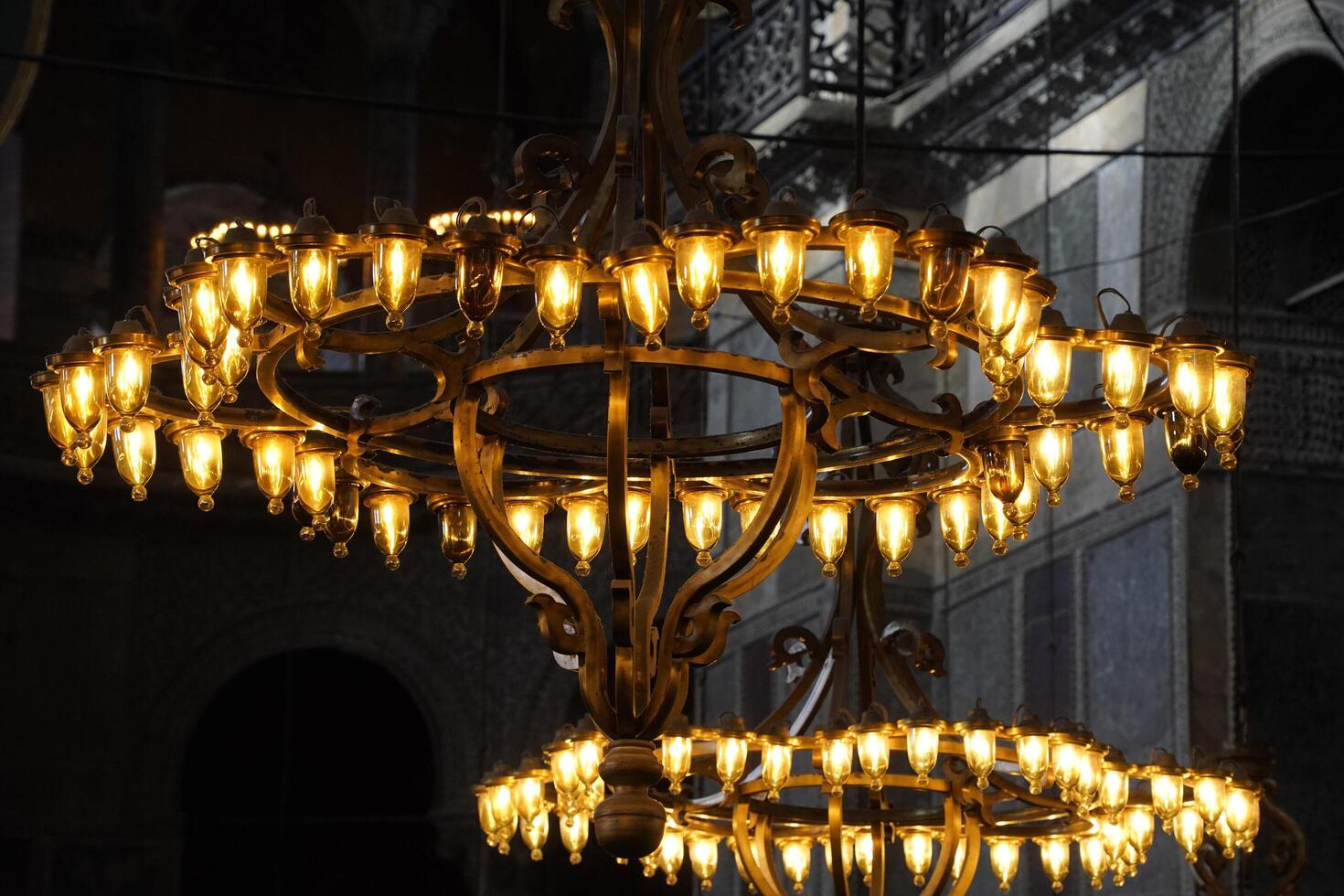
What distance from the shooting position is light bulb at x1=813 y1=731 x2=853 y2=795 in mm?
6477

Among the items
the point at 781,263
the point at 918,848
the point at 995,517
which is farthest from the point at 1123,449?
the point at 918,848

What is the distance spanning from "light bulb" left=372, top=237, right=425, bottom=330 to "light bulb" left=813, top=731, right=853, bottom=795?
2.47 metres

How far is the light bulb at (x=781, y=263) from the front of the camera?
14.0 ft

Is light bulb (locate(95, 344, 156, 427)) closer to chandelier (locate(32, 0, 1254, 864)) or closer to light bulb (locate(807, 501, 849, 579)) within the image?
chandelier (locate(32, 0, 1254, 864))

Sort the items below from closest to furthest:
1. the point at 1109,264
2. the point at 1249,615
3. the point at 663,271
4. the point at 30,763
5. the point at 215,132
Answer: the point at 663,271 → the point at 1249,615 → the point at 1109,264 → the point at 30,763 → the point at 215,132

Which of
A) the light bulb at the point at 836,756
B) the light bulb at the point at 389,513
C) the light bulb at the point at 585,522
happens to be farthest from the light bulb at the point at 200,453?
the light bulb at the point at 836,756

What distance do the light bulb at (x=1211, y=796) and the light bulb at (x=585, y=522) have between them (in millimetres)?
2196

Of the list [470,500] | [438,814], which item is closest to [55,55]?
[438,814]

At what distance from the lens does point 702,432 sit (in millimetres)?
11758

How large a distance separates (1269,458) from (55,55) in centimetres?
574

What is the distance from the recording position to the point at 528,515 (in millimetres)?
5297

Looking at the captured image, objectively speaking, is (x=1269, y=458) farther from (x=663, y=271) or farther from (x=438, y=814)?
(x=663, y=271)

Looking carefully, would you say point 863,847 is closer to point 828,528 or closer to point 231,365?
point 828,528

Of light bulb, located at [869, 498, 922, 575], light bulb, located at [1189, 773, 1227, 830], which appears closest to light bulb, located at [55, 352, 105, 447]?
light bulb, located at [869, 498, 922, 575]
